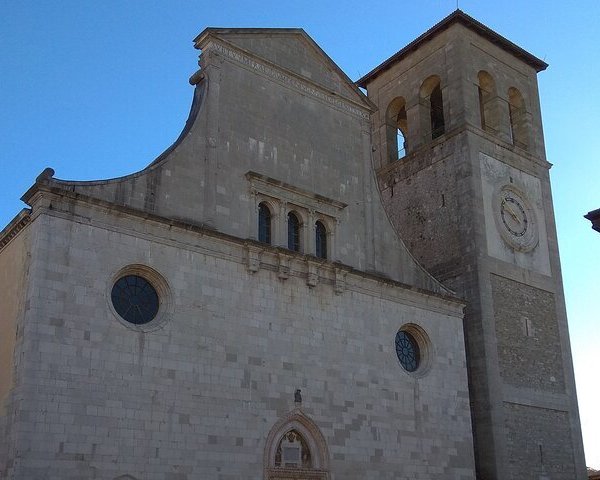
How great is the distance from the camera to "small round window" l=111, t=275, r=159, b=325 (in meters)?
16.0

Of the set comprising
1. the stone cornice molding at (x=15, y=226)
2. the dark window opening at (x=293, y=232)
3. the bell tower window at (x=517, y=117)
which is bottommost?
the stone cornice molding at (x=15, y=226)

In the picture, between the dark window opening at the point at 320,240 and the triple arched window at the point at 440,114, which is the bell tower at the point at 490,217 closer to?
the triple arched window at the point at 440,114

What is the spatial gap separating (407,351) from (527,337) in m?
5.19

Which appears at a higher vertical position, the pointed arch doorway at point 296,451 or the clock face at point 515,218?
the clock face at point 515,218

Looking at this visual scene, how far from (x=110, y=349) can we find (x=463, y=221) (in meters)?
13.3

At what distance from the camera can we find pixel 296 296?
61.7 ft

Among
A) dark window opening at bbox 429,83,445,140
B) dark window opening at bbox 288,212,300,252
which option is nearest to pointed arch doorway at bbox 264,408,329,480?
dark window opening at bbox 288,212,300,252

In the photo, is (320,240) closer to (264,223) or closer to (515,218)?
(264,223)

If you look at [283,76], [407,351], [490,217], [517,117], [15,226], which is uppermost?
[517,117]

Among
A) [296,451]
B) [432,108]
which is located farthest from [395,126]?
[296,451]

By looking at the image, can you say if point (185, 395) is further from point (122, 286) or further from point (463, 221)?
point (463, 221)

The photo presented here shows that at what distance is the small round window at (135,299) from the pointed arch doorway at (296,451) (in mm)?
3752

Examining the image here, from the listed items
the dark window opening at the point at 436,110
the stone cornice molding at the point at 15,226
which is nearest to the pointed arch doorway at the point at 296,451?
the stone cornice molding at the point at 15,226

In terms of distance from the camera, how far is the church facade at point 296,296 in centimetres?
1504
